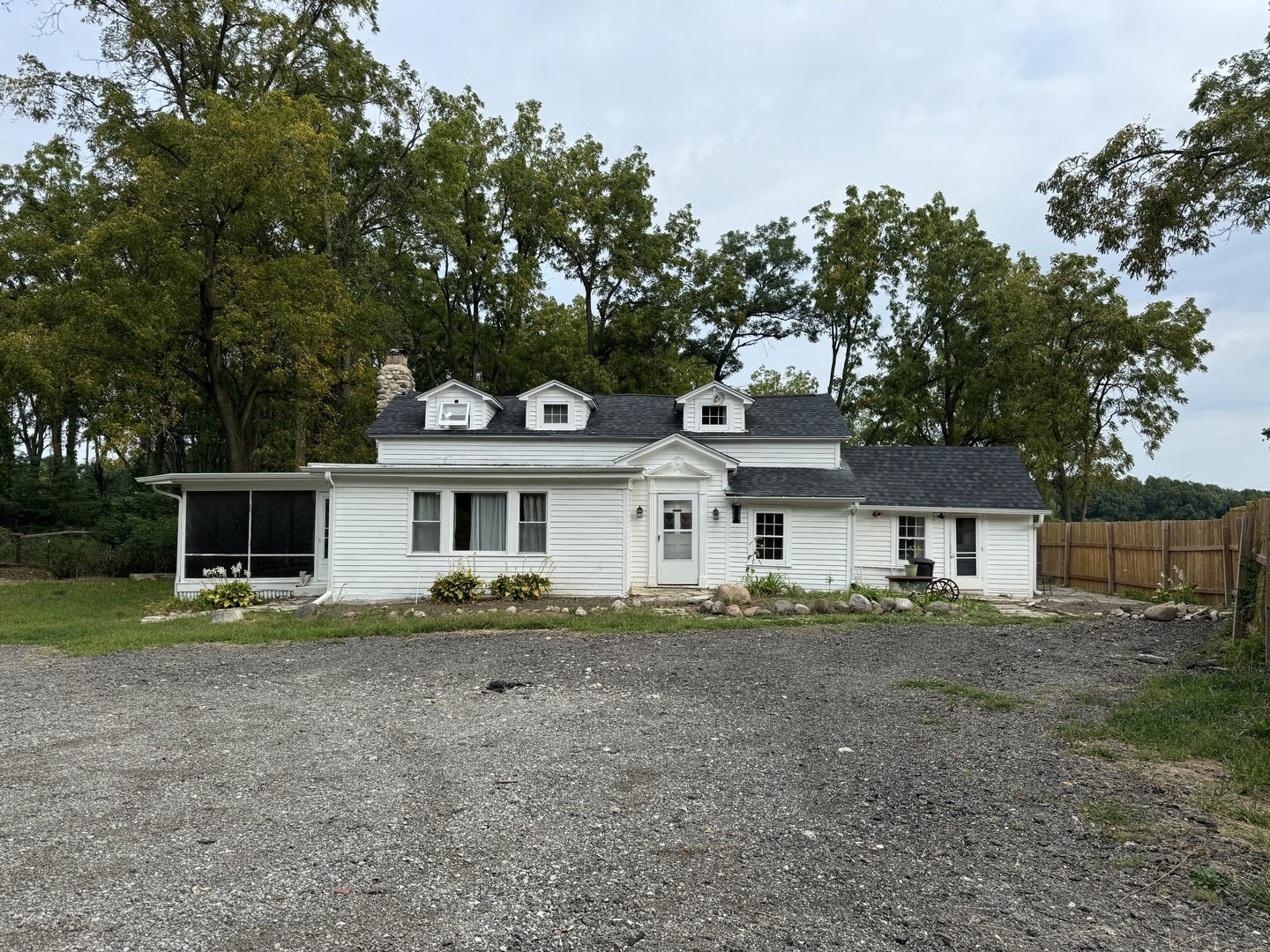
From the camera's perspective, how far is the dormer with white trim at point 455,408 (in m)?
19.7

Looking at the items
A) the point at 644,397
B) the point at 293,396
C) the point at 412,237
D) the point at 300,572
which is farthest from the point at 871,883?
the point at 412,237

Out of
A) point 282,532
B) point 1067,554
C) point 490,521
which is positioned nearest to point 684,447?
point 490,521

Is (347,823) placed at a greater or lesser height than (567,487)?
lesser

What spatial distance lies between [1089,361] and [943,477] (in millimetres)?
10599

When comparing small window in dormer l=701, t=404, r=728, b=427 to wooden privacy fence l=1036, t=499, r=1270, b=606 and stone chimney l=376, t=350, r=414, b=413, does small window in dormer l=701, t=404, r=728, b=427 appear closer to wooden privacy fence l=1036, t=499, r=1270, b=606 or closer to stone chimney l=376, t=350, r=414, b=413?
stone chimney l=376, t=350, r=414, b=413

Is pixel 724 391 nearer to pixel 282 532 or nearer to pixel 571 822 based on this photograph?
pixel 282 532

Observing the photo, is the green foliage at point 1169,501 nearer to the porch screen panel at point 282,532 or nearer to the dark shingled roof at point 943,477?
the dark shingled roof at point 943,477

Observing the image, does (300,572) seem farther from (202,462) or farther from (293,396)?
(202,462)

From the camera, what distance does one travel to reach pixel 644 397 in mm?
21734

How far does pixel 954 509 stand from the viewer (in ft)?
62.3

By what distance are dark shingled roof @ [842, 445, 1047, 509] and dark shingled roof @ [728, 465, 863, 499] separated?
3.13 feet

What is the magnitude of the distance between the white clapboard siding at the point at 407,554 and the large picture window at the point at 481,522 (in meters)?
0.26

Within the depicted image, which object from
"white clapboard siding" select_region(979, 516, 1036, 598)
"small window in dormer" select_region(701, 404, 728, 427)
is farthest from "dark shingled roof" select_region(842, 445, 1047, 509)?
"small window in dormer" select_region(701, 404, 728, 427)

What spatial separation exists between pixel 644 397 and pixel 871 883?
61.0ft
